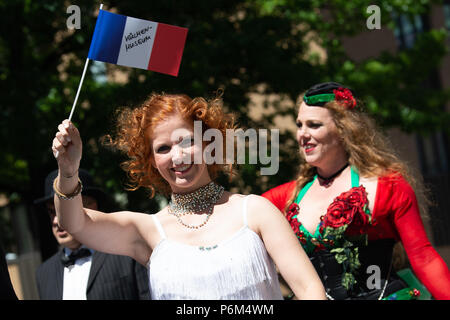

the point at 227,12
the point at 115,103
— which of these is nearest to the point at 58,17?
the point at 115,103

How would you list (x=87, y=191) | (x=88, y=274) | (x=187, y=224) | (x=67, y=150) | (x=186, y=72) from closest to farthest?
(x=67, y=150) → (x=187, y=224) → (x=88, y=274) → (x=87, y=191) → (x=186, y=72)

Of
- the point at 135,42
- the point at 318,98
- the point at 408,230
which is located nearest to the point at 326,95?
the point at 318,98

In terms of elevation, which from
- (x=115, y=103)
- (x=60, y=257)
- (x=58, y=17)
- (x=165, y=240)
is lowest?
(x=60, y=257)

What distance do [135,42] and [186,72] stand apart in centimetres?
488

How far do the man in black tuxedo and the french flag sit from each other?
140 centimetres

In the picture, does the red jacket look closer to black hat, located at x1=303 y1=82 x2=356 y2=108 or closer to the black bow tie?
black hat, located at x1=303 y1=82 x2=356 y2=108

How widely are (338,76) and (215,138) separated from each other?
6620 mm

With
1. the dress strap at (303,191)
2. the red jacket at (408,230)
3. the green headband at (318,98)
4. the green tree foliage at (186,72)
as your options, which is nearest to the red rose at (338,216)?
the red jacket at (408,230)

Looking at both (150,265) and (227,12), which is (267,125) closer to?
(227,12)

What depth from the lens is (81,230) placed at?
2.42 meters

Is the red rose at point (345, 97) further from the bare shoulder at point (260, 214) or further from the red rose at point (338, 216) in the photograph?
the bare shoulder at point (260, 214)

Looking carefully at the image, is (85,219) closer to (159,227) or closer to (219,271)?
(159,227)

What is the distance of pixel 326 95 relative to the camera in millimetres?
3668

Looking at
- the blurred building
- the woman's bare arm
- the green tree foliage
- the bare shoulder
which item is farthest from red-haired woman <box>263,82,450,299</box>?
the blurred building
